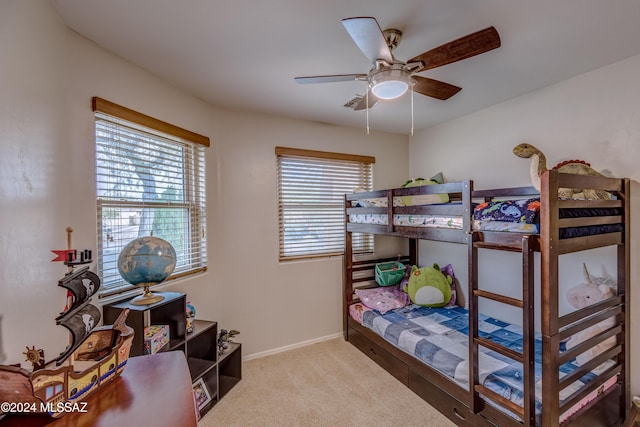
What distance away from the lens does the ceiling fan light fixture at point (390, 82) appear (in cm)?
152

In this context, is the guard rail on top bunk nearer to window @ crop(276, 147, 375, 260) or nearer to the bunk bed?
the bunk bed

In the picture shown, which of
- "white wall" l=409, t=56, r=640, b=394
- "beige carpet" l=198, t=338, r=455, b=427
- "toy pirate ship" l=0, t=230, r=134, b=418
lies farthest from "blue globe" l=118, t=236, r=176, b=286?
"white wall" l=409, t=56, r=640, b=394

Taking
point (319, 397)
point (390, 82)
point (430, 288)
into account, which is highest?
point (390, 82)

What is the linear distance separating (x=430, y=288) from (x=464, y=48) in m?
2.32

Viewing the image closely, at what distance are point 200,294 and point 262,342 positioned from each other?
35.3 inches

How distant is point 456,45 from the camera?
1.39 meters

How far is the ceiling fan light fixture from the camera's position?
59.7 inches

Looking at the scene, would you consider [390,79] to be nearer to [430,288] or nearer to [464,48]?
[464,48]

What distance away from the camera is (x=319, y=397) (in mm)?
2291

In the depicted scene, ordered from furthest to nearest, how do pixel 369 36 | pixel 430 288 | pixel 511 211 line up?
pixel 430 288, pixel 511 211, pixel 369 36

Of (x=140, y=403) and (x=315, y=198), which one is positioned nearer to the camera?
(x=140, y=403)

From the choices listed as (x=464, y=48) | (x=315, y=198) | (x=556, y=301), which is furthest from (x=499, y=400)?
(x=315, y=198)

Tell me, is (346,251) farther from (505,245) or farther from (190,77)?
(190,77)

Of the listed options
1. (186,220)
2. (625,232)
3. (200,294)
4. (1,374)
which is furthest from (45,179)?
(625,232)
